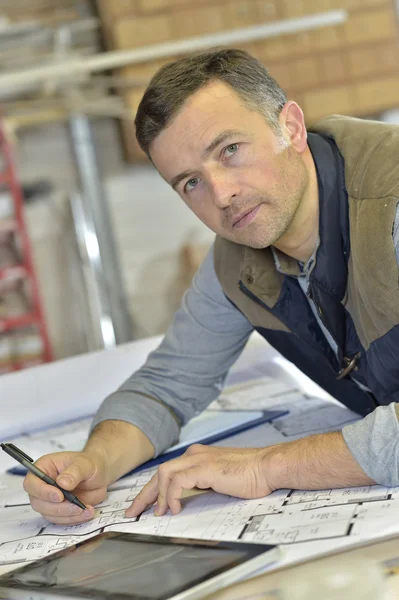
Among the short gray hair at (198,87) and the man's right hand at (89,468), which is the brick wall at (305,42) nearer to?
the short gray hair at (198,87)

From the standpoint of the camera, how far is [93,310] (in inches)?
186

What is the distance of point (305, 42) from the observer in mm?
4582

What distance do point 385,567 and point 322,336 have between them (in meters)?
0.72

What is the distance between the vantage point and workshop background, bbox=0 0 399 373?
439 centimetres

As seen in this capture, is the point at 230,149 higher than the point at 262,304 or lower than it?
higher

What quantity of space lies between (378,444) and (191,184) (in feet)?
1.96

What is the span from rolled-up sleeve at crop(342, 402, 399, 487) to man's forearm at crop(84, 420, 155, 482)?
472 mm

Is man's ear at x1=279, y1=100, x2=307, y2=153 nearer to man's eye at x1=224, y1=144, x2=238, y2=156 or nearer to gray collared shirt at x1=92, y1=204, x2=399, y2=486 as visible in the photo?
man's eye at x1=224, y1=144, x2=238, y2=156

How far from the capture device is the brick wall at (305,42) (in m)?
4.43

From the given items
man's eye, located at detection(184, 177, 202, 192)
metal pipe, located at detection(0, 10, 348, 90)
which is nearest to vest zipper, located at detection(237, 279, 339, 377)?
man's eye, located at detection(184, 177, 202, 192)

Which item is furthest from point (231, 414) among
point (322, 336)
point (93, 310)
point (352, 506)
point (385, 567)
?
point (93, 310)

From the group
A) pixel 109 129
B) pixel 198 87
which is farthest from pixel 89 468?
pixel 109 129

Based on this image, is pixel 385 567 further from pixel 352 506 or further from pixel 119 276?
pixel 119 276

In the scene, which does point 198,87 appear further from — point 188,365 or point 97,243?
point 97,243
